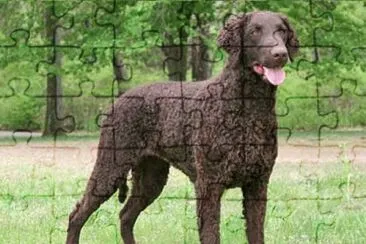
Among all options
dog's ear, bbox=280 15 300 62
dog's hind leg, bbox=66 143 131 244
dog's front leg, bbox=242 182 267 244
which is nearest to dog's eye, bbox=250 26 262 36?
dog's ear, bbox=280 15 300 62

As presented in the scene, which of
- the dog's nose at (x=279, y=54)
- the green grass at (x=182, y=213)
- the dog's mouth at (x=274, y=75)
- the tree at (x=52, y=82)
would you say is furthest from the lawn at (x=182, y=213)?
the tree at (x=52, y=82)

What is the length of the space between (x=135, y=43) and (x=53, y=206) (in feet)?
38.6

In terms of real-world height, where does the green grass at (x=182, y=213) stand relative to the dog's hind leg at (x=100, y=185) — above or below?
below

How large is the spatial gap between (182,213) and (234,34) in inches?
131

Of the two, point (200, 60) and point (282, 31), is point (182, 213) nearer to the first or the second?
point (282, 31)

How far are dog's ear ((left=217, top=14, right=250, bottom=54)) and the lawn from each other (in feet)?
6.46

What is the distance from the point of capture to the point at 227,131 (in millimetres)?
6008

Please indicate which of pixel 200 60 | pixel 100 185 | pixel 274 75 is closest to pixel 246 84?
pixel 274 75

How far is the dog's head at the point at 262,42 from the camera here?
570cm

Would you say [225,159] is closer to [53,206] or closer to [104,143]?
[104,143]

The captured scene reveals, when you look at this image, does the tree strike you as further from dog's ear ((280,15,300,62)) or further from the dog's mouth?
the dog's mouth

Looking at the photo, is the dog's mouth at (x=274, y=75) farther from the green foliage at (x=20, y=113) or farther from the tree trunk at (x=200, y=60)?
the green foliage at (x=20, y=113)

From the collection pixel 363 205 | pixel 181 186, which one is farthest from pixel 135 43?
pixel 363 205

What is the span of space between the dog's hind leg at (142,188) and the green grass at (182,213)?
0.81ft
